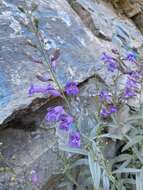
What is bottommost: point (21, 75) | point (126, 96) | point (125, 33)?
point (125, 33)

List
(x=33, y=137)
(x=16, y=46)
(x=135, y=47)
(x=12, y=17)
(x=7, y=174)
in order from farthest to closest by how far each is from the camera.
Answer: (x=135, y=47) < (x=12, y=17) < (x=16, y=46) < (x=33, y=137) < (x=7, y=174)

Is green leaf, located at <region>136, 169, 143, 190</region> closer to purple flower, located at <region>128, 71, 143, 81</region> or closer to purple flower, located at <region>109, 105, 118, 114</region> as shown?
purple flower, located at <region>109, 105, 118, 114</region>

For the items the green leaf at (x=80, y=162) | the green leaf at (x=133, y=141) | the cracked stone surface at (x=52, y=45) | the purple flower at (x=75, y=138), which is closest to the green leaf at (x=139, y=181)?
the green leaf at (x=133, y=141)

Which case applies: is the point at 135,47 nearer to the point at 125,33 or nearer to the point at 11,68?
the point at 125,33

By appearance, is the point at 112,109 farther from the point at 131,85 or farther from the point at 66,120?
the point at 66,120

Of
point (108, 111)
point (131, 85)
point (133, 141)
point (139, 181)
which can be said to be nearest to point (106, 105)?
point (108, 111)

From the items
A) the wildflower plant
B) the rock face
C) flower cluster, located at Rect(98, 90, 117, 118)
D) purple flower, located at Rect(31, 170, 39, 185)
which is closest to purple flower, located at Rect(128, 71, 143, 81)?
the wildflower plant

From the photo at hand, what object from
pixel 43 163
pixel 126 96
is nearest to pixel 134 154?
pixel 126 96

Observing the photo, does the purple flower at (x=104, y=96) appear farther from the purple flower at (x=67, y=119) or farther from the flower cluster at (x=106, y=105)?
the purple flower at (x=67, y=119)
